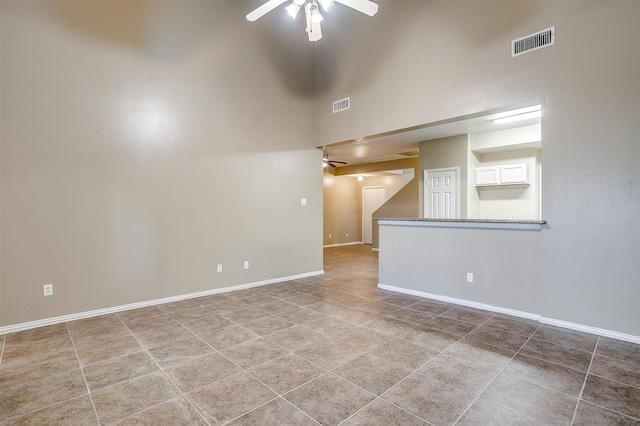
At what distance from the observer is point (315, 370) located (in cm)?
241

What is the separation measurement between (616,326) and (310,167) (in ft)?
15.2

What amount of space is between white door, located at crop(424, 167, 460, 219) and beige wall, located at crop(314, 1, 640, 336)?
220 cm

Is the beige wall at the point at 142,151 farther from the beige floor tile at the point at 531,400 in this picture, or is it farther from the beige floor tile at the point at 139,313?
the beige floor tile at the point at 531,400

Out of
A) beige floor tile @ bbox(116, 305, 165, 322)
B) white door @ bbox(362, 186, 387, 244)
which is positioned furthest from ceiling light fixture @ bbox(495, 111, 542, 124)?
white door @ bbox(362, 186, 387, 244)

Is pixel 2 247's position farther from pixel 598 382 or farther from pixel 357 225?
pixel 357 225

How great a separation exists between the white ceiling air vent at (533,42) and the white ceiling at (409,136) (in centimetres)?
59

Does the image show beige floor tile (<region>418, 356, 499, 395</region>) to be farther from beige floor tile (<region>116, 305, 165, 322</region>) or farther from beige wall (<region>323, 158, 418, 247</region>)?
beige wall (<region>323, 158, 418, 247</region>)

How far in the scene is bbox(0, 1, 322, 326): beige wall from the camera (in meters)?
3.31

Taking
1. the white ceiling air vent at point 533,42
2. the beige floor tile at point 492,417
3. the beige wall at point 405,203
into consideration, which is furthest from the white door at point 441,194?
the beige floor tile at point 492,417

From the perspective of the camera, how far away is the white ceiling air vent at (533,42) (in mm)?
3273

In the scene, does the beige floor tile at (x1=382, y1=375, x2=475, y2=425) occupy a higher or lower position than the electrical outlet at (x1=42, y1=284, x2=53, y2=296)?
lower

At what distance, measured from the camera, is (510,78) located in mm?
3535

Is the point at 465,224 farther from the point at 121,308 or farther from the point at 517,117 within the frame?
the point at 121,308

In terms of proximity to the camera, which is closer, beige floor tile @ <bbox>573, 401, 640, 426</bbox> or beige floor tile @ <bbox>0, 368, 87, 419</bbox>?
beige floor tile @ <bbox>573, 401, 640, 426</bbox>
